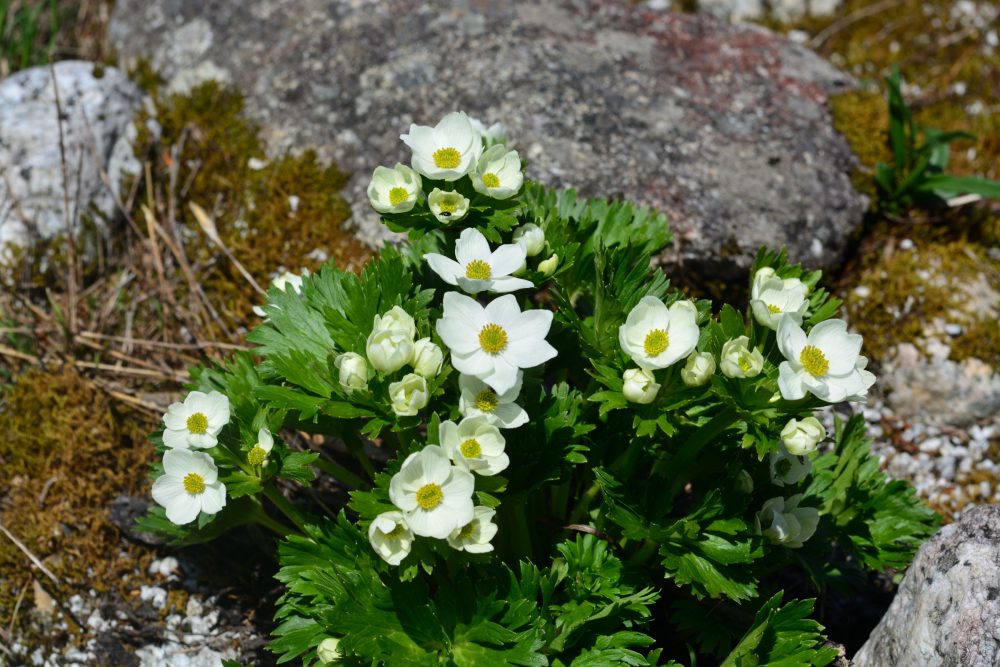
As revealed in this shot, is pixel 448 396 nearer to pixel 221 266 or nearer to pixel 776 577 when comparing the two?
pixel 776 577

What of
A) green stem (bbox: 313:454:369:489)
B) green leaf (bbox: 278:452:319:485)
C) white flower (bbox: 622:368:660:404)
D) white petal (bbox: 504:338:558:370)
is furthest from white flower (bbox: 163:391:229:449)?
white flower (bbox: 622:368:660:404)

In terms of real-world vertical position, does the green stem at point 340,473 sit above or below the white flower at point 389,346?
below

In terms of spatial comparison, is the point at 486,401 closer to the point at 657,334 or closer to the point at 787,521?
the point at 657,334

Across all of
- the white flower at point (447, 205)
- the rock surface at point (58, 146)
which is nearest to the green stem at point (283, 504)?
the white flower at point (447, 205)

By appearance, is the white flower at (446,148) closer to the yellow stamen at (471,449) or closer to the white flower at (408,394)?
the white flower at (408,394)

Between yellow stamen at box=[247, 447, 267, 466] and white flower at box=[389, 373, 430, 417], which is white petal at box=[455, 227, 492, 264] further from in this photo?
yellow stamen at box=[247, 447, 267, 466]

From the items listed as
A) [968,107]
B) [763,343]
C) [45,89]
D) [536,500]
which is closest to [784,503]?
[763,343]
